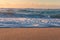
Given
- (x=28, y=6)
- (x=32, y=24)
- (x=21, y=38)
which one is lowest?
(x=21, y=38)

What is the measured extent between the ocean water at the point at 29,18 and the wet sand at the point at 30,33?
32 mm

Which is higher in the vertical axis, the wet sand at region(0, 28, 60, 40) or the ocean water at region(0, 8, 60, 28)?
the ocean water at region(0, 8, 60, 28)

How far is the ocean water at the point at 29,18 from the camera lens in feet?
3.13

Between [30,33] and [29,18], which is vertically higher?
[29,18]

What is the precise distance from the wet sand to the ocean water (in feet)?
0.11

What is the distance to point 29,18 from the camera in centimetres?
96

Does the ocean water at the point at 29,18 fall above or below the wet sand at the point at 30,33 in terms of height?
above

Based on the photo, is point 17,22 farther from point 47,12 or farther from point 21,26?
point 47,12

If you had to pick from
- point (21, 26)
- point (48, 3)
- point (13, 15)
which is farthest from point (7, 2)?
point (48, 3)

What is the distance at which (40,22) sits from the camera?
96 centimetres

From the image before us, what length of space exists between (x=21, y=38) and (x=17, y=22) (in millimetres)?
132

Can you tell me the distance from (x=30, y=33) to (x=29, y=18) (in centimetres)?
12

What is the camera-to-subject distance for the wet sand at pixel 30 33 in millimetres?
944

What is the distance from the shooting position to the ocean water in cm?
95
